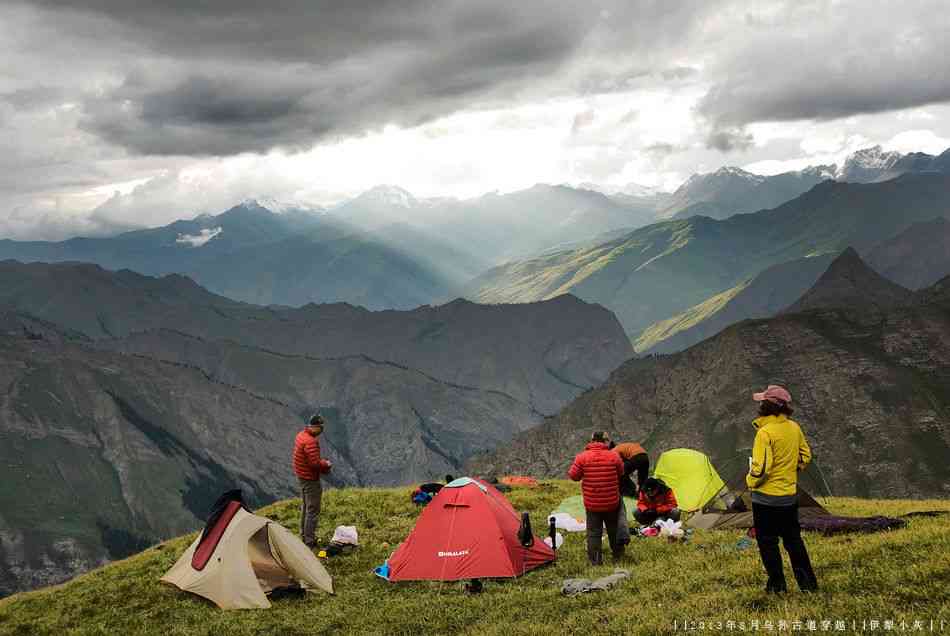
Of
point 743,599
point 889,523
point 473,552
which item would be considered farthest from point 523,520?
point 889,523

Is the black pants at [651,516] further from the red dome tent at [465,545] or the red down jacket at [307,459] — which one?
the red down jacket at [307,459]

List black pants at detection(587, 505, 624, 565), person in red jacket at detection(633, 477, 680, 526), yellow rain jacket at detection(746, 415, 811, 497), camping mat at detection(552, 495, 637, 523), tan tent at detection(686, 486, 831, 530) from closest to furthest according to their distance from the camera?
1. yellow rain jacket at detection(746, 415, 811, 497)
2. black pants at detection(587, 505, 624, 565)
3. tan tent at detection(686, 486, 831, 530)
4. person in red jacket at detection(633, 477, 680, 526)
5. camping mat at detection(552, 495, 637, 523)

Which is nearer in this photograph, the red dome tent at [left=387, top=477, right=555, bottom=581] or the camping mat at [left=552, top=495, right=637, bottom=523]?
the red dome tent at [left=387, top=477, right=555, bottom=581]

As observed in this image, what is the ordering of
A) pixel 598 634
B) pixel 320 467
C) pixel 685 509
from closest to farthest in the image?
1. pixel 598 634
2. pixel 320 467
3. pixel 685 509

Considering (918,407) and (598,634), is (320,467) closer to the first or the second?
(598,634)

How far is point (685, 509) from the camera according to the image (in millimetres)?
28141

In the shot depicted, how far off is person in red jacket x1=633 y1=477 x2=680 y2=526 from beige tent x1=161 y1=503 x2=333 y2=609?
10.4 metres

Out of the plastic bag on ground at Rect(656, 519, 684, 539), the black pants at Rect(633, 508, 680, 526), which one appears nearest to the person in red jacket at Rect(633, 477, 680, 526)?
the black pants at Rect(633, 508, 680, 526)

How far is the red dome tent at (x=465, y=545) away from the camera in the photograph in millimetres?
18562

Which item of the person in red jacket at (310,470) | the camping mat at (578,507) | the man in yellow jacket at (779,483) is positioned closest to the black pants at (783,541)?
the man in yellow jacket at (779,483)

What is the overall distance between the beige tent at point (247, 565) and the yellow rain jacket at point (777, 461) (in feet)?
37.5

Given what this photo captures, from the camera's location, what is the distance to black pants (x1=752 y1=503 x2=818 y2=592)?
41.9 feet

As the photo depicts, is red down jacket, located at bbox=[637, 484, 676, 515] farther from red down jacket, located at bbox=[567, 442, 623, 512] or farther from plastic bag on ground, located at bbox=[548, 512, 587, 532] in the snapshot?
red down jacket, located at bbox=[567, 442, 623, 512]

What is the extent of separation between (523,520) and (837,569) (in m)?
7.77
